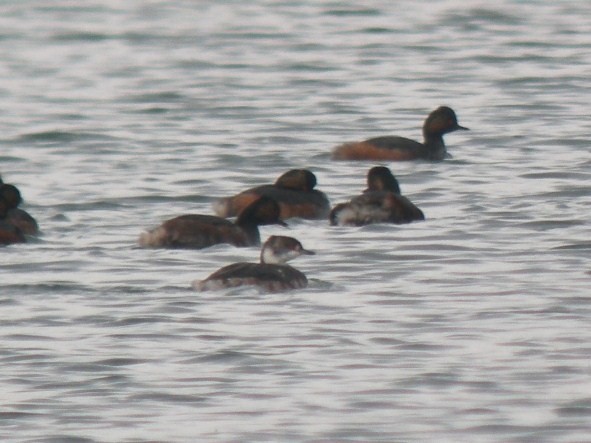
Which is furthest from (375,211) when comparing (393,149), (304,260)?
(393,149)

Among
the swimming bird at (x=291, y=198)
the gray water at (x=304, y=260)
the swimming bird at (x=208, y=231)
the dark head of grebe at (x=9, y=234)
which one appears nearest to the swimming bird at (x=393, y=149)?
the gray water at (x=304, y=260)

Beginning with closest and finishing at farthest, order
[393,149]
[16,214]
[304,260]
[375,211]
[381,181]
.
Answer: [304,260] < [16,214] < [375,211] < [381,181] < [393,149]

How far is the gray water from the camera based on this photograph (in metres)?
9.66

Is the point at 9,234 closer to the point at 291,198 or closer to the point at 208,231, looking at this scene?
the point at 208,231

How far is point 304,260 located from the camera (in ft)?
44.8

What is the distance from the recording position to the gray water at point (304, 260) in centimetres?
966

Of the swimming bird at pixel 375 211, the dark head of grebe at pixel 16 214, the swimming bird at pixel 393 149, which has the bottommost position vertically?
the swimming bird at pixel 393 149

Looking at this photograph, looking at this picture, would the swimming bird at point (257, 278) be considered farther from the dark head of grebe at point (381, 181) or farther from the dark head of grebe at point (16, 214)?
the dark head of grebe at point (381, 181)

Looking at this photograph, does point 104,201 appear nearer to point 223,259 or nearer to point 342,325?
point 223,259

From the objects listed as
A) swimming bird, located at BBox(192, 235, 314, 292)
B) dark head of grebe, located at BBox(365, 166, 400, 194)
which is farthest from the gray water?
dark head of grebe, located at BBox(365, 166, 400, 194)

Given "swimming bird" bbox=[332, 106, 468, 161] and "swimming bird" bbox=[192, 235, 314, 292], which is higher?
"swimming bird" bbox=[192, 235, 314, 292]

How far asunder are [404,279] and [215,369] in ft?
8.76

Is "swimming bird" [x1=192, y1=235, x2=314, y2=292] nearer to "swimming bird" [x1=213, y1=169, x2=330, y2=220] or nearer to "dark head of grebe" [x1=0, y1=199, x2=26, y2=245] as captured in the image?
"dark head of grebe" [x1=0, y1=199, x2=26, y2=245]

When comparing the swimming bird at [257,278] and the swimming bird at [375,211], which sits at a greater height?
the swimming bird at [257,278]
